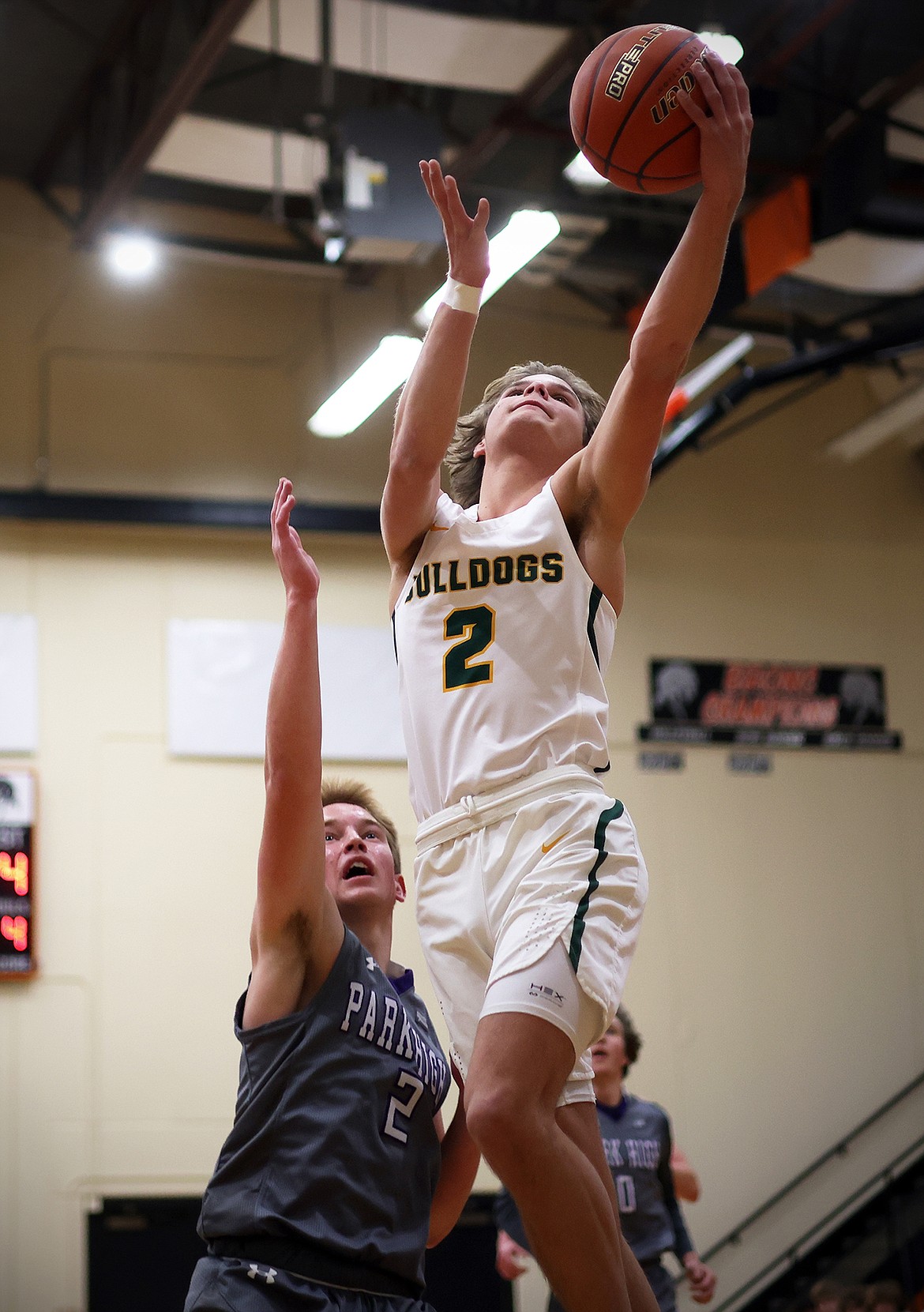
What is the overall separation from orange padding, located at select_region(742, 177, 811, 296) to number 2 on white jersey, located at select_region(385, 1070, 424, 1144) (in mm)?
6583

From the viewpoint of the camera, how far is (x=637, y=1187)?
22.7 feet

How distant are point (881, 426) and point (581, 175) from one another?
3.72 metres

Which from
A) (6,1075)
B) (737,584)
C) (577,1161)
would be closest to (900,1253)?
(737,584)

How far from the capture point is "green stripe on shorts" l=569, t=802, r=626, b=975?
2840mm

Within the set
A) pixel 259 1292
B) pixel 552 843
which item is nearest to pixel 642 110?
pixel 552 843

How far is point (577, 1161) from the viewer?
2.76 metres

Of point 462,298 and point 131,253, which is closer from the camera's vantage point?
point 462,298

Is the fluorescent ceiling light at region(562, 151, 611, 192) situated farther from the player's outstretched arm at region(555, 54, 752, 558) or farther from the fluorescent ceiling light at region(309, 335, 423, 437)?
the player's outstretched arm at region(555, 54, 752, 558)

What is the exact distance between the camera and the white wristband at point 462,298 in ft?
10.8

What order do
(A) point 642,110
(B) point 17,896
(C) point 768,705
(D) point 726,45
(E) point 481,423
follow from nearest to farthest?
(A) point 642,110 → (E) point 481,423 → (D) point 726,45 → (B) point 17,896 → (C) point 768,705

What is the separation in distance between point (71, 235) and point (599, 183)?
13.2ft

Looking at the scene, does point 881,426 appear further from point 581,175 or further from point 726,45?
point 726,45

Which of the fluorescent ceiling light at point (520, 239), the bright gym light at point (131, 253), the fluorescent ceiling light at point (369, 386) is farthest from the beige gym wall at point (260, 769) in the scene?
A: the fluorescent ceiling light at point (520, 239)

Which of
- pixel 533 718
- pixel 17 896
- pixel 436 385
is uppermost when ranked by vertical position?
pixel 436 385
